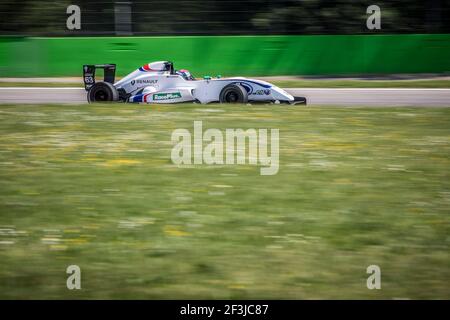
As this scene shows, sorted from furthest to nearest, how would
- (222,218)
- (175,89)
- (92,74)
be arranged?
(92,74)
(175,89)
(222,218)

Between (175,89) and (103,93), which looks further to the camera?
(103,93)

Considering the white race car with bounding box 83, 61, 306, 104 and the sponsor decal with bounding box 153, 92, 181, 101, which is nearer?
the white race car with bounding box 83, 61, 306, 104

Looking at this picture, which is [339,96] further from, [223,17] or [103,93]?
[223,17]

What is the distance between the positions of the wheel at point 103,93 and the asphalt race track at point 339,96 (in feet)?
5.65

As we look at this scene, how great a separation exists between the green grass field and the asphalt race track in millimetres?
5410

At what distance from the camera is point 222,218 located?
580 cm

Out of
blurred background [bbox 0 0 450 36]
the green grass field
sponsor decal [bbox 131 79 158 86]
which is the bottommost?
the green grass field

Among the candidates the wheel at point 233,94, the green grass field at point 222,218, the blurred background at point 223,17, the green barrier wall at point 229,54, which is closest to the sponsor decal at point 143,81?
the wheel at point 233,94

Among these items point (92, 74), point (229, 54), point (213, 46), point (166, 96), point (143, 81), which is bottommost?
point (166, 96)

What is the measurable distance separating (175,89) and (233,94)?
1.26 m

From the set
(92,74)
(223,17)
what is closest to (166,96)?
(92,74)

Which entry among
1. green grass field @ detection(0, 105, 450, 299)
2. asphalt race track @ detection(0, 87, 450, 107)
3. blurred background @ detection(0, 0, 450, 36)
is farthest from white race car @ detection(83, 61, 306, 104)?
blurred background @ detection(0, 0, 450, 36)

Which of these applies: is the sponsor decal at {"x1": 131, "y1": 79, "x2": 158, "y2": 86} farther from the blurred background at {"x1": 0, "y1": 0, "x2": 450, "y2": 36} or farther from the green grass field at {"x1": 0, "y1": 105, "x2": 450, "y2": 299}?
the blurred background at {"x1": 0, "y1": 0, "x2": 450, "y2": 36}

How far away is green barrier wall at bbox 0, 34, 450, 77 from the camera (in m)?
19.7
